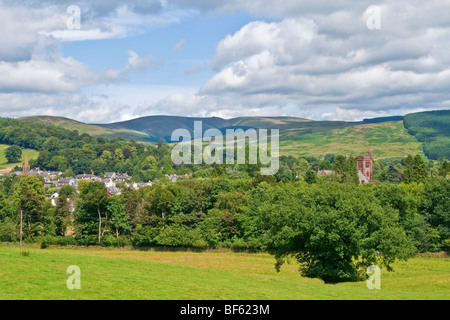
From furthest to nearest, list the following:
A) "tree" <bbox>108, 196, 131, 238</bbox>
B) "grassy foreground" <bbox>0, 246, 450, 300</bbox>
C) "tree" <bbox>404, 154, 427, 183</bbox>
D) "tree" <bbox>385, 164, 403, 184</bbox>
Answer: "tree" <bbox>385, 164, 403, 184</bbox> → "tree" <bbox>404, 154, 427, 183</bbox> → "tree" <bbox>108, 196, 131, 238</bbox> → "grassy foreground" <bbox>0, 246, 450, 300</bbox>

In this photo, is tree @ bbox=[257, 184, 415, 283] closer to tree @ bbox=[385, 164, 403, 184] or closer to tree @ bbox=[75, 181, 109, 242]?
tree @ bbox=[75, 181, 109, 242]

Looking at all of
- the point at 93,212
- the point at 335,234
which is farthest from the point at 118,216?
the point at 335,234

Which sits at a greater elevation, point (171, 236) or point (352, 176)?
point (352, 176)

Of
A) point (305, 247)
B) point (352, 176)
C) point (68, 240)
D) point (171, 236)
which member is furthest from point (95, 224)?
point (352, 176)

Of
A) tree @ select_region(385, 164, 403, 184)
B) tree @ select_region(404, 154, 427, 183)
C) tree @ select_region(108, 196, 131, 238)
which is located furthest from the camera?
tree @ select_region(385, 164, 403, 184)

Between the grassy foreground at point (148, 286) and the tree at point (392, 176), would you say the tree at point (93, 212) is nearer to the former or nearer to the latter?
the grassy foreground at point (148, 286)

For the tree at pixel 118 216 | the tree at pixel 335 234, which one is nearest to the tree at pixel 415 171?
the tree at pixel 118 216

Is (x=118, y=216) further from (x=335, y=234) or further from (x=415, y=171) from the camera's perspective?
(x=415, y=171)

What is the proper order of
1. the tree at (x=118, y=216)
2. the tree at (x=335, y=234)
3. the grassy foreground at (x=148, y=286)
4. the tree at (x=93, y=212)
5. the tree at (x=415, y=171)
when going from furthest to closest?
1. the tree at (x=415, y=171)
2. the tree at (x=118, y=216)
3. the tree at (x=93, y=212)
4. the tree at (x=335, y=234)
5. the grassy foreground at (x=148, y=286)

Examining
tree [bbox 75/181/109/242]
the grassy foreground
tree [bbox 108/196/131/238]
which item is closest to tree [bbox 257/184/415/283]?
the grassy foreground
